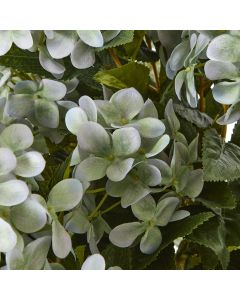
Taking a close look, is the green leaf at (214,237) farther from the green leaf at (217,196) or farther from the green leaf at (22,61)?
the green leaf at (22,61)

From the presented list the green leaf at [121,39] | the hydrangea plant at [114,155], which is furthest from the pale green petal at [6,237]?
the green leaf at [121,39]

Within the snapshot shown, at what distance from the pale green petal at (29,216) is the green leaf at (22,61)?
9 centimetres

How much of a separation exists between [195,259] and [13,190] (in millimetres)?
151

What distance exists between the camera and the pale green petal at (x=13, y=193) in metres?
0.29

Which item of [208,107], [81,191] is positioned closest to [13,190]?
[81,191]

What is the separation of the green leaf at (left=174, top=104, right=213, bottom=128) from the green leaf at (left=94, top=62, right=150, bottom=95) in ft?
0.07

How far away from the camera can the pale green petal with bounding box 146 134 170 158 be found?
0.31m

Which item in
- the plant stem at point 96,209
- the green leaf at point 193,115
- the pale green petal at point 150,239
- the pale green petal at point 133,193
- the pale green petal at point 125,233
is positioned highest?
the green leaf at point 193,115

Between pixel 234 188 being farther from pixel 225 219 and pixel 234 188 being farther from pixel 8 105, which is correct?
pixel 8 105

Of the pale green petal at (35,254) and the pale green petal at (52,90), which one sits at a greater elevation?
the pale green petal at (52,90)

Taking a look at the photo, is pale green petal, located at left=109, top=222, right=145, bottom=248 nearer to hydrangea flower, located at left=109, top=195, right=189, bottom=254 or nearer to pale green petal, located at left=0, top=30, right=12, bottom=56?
hydrangea flower, located at left=109, top=195, right=189, bottom=254

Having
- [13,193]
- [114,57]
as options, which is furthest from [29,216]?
[114,57]

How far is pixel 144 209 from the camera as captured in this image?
32 centimetres

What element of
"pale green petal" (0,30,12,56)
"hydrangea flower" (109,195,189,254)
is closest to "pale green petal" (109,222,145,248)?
"hydrangea flower" (109,195,189,254)
